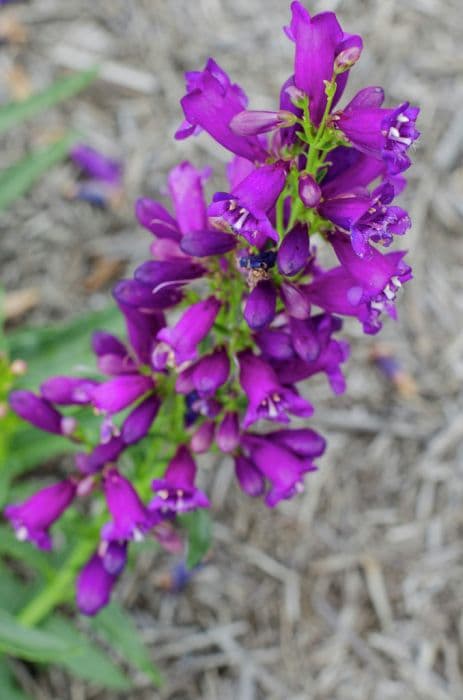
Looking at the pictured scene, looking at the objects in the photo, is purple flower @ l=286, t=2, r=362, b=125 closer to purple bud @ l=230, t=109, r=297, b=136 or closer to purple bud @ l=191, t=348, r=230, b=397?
purple bud @ l=230, t=109, r=297, b=136

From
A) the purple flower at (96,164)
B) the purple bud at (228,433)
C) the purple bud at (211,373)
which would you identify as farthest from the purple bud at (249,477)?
the purple flower at (96,164)

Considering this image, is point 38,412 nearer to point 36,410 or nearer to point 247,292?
point 36,410

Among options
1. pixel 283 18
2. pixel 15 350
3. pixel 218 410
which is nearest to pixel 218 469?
pixel 15 350

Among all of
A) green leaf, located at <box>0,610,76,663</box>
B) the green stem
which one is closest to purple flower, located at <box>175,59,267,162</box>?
the green stem

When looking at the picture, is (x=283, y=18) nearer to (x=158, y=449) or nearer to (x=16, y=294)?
(x=16, y=294)

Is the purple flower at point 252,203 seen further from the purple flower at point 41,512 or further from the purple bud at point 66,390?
the purple flower at point 41,512

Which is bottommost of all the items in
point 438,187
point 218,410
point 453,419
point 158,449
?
point 453,419
